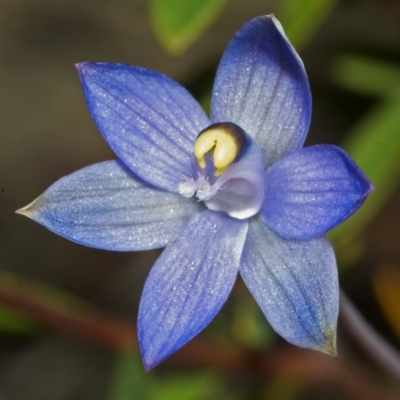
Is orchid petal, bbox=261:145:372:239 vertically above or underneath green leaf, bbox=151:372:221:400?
above

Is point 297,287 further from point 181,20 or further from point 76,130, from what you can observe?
point 76,130

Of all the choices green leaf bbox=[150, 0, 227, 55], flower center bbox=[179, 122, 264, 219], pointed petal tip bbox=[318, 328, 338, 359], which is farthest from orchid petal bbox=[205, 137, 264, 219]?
green leaf bbox=[150, 0, 227, 55]

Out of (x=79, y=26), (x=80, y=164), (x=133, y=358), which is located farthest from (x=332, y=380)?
(x=79, y=26)

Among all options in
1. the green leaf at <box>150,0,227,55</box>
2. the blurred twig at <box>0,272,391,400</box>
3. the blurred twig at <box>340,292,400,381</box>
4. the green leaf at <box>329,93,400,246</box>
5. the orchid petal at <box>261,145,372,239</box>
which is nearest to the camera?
the orchid petal at <box>261,145,372,239</box>

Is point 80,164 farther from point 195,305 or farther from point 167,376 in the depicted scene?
point 195,305

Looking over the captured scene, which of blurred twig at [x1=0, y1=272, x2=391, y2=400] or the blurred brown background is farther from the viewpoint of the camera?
the blurred brown background

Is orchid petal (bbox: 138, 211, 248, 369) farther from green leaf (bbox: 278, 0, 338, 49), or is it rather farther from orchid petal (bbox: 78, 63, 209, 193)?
green leaf (bbox: 278, 0, 338, 49)
